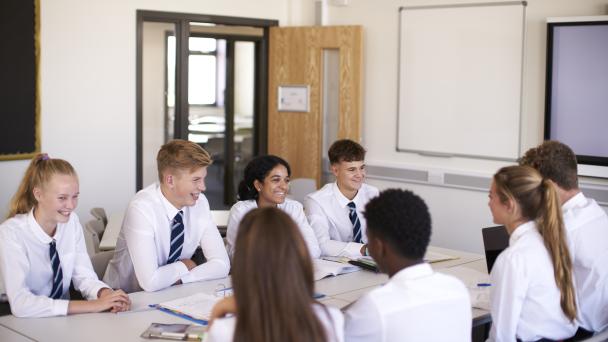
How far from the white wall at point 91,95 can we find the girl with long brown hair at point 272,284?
4472 millimetres

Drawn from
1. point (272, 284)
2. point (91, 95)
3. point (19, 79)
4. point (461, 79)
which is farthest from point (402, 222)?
point (91, 95)

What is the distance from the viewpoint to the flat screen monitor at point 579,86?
5785 millimetres

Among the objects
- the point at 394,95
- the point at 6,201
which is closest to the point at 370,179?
the point at 394,95

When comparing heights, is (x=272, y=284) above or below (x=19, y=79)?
below

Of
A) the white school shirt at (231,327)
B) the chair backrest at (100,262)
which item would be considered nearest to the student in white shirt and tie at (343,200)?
the chair backrest at (100,262)

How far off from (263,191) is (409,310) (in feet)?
6.84

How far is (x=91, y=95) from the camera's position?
647cm

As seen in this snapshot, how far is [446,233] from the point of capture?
688 cm

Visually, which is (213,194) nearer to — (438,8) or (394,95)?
(394,95)

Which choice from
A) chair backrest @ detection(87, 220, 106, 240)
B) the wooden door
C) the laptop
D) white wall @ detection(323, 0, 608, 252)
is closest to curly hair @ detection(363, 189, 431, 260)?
the laptop

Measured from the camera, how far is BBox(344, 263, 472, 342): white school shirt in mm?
2234

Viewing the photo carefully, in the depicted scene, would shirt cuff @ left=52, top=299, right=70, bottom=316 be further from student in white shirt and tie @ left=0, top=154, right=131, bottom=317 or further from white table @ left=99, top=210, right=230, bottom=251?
white table @ left=99, top=210, right=230, bottom=251

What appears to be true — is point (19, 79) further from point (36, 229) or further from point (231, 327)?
point (231, 327)

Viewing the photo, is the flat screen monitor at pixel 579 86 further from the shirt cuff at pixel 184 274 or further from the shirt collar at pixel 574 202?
the shirt cuff at pixel 184 274
